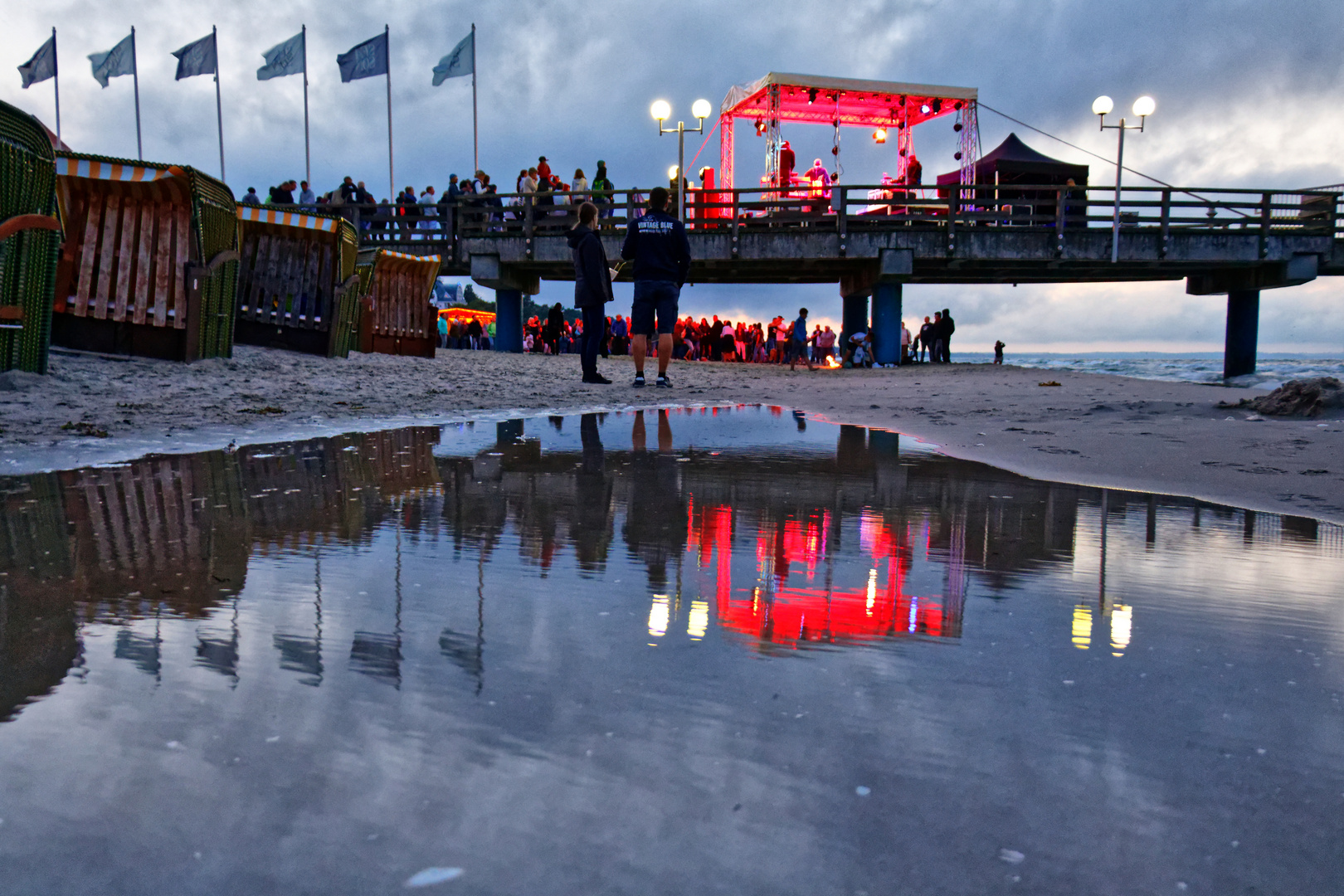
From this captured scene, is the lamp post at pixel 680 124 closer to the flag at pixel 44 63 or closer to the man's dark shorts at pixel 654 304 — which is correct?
the man's dark shorts at pixel 654 304

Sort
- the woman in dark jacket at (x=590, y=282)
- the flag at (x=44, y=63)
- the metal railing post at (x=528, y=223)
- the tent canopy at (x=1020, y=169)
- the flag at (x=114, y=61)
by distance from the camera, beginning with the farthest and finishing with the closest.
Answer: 1. the flag at (x=44, y=63)
2. the flag at (x=114, y=61)
3. the tent canopy at (x=1020, y=169)
4. the metal railing post at (x=528, y=223)
5. the woman in dark jacket at (x=590, y=282)

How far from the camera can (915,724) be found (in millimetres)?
1330

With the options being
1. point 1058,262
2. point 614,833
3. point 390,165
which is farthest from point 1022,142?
point 614,833

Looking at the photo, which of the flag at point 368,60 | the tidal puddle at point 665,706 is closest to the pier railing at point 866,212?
the flag at point 368,60

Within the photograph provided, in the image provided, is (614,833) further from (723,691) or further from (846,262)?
(846,262)

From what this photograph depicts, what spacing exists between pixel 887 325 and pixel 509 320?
966cm

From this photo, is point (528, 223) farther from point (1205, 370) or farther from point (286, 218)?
point (1205, 370)

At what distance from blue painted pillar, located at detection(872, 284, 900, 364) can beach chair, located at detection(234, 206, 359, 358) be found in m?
14.2

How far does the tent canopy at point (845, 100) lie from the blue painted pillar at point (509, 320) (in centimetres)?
717

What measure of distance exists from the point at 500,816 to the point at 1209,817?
0.81 meters

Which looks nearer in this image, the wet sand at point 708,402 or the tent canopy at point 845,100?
the wet sand at point 708,402

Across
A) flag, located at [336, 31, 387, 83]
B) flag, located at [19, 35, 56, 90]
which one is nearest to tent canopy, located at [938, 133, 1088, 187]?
flag, located at [336, 31, 387, 83]

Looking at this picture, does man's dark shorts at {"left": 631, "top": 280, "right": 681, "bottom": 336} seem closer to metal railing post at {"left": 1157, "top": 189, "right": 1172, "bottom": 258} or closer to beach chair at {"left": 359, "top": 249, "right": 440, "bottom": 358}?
beach chair at {"left": 359, "top": 249, "right": 440, "bottom": 358}

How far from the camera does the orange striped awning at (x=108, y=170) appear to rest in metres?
8.25
